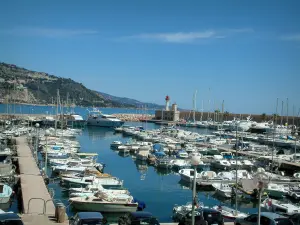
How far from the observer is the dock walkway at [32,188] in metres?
19.4

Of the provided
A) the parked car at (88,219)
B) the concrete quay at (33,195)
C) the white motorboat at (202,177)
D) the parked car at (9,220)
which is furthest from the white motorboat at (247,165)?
the parked car at (9,220)

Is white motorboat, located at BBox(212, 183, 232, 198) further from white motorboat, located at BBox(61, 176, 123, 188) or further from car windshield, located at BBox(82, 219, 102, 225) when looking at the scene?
car windshield, located at BBox(82, 219, 102, 225)

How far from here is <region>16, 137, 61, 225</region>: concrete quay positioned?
17259 millimetres

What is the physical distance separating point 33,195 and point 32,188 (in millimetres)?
2073

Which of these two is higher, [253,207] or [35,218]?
[35,218]

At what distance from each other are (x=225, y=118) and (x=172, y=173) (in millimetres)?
120904

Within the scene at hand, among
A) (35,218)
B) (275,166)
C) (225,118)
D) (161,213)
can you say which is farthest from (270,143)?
(225,118)

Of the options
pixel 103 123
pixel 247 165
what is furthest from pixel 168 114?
pixel 247 165

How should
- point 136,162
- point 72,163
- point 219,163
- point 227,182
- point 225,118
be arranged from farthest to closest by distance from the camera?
point 225,118, point 136,162, point 219,163, point 72,163, point 227,182

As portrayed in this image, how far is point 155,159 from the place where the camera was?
153ft

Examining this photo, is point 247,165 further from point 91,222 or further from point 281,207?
point 91,222

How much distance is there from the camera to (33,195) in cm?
2289

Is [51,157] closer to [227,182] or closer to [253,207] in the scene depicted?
[227,182]

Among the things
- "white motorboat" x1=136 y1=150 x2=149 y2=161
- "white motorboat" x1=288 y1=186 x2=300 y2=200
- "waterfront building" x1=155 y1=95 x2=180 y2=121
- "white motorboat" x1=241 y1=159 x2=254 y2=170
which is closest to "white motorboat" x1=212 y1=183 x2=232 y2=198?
"white motorboat" x1=288 y1=186 x2=300 y2=200
